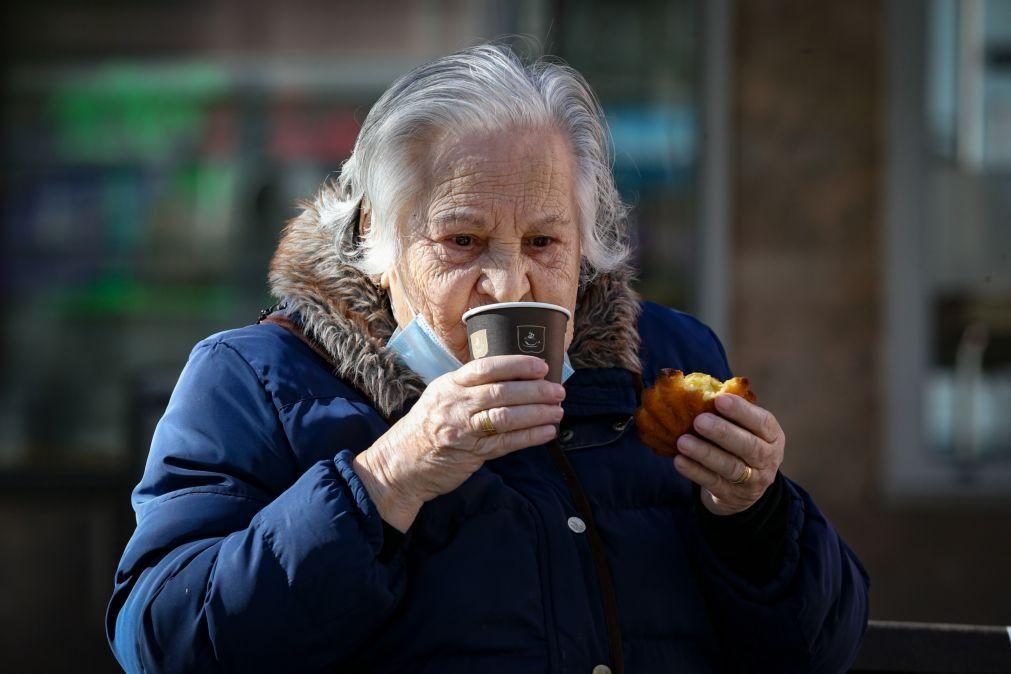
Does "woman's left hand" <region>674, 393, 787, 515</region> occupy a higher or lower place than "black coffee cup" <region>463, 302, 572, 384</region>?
lower

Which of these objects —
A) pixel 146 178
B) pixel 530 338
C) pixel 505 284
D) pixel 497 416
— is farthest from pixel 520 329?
pixel 146 178

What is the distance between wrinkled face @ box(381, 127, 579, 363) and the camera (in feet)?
6.94

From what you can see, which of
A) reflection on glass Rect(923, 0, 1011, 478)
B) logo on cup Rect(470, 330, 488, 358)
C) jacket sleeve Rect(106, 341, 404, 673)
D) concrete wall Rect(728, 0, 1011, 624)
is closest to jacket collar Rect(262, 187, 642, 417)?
jacket sleeve Rect(106, 341, 404, 673)

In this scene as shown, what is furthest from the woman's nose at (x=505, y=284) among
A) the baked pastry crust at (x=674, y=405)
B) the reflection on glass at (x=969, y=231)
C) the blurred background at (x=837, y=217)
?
the reflection on glass at (x=969, y=231)

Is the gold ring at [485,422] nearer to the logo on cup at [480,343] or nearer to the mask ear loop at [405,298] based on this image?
the logo on cup at [480,343]

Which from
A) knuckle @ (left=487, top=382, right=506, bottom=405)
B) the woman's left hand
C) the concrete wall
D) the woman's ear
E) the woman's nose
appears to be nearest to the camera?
knuckle @ (left=487, top=382, right=506, bottom=405)

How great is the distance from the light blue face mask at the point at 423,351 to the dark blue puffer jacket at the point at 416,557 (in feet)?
0.21

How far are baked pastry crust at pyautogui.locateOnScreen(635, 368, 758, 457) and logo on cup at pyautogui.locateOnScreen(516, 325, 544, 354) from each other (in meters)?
0.33

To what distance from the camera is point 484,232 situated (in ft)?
6.97

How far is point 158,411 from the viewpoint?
13.5ft

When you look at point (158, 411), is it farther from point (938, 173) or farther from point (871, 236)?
point (938, 173)

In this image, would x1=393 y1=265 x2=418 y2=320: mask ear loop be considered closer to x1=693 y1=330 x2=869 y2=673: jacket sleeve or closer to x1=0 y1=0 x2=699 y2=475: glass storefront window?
x1=693 y1=330 x2=869 y2=673: jacket sleeve

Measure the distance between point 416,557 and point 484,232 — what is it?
0.53 metres

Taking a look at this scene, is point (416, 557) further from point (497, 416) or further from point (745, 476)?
point (745, 476)
